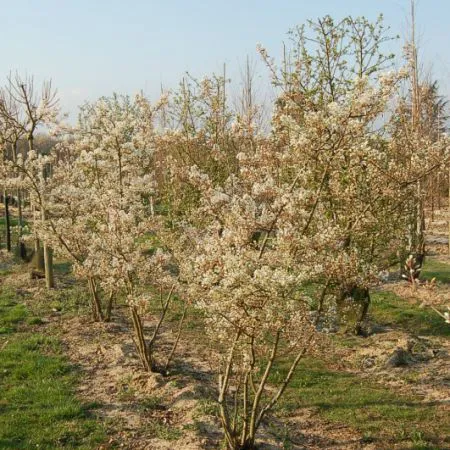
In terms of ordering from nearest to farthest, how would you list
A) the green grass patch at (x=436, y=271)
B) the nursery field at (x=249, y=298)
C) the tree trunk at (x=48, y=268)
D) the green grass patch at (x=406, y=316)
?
the nursery field at (x=249, y=298) → the green grass patch at (x=406, y=316) → the tree trunk at (x=48, y=268) → the green grass patch at (x=436, y=271)

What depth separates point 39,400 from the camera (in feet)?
31.9

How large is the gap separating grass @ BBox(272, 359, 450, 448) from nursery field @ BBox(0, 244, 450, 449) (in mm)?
20

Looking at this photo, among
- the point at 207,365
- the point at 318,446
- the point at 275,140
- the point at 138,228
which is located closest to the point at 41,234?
the point at 138,228

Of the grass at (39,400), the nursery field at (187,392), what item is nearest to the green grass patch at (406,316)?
the nursery field at (187,392)

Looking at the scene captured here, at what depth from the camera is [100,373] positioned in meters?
11.1

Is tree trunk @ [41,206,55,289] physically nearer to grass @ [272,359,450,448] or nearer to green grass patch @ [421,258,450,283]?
grass @ [272,359,450,448]

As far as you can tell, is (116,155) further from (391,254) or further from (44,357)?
(391,254)

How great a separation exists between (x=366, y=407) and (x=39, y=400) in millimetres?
6066

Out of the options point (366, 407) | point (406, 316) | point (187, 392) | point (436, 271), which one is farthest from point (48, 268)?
point (436, 271)

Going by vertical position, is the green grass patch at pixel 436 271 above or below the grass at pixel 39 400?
above

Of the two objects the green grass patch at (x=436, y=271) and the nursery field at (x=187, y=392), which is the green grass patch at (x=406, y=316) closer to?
the nursery field at (x=187, y=392)

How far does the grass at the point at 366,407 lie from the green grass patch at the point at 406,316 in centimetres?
451

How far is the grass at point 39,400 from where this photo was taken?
8305 millimetres

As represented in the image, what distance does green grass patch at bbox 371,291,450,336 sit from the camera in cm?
1479
